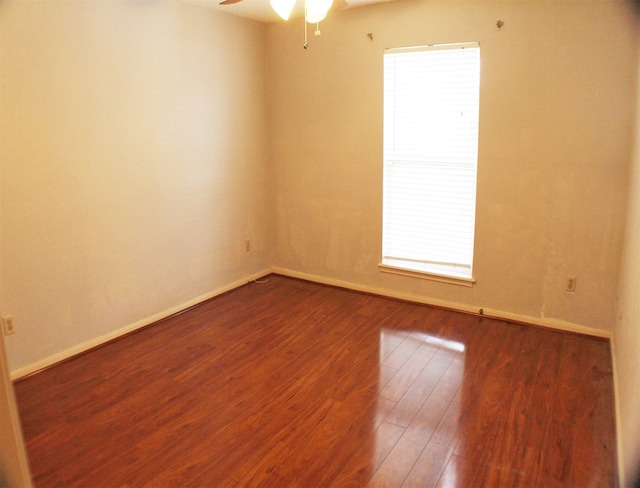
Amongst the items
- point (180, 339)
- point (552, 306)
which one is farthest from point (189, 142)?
point (552, 306)

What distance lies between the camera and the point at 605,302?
3.35 meters

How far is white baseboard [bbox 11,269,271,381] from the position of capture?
2.98m

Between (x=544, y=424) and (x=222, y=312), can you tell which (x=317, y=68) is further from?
(x=544, y=424)

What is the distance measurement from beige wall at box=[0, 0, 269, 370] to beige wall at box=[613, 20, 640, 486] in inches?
118

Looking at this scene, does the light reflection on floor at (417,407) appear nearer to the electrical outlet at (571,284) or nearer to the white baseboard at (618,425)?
the white baseboard at (618,425)

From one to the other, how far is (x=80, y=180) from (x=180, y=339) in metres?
1.26

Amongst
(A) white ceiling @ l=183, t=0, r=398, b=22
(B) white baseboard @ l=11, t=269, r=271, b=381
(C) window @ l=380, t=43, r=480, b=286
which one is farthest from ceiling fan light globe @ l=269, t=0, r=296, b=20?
(B) white baseboard @ l=11, t=269, r=271, b=381

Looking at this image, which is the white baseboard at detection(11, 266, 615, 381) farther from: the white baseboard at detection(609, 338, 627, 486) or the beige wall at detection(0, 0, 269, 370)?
the white baseboard at detection(609, 338, 627, 486)

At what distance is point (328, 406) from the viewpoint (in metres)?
2.64

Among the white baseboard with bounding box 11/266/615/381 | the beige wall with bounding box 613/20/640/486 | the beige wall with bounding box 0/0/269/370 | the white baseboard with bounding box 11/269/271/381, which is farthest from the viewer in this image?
the white baseboard with bounding box 11/266/615/381

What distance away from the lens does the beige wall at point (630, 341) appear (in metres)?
1.94

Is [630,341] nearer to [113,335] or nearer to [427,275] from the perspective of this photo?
[427,275]

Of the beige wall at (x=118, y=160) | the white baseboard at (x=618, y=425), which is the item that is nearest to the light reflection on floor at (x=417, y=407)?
the white baseboard at (x=618, y=425)

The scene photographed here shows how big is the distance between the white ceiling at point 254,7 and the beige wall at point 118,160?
75 mm
